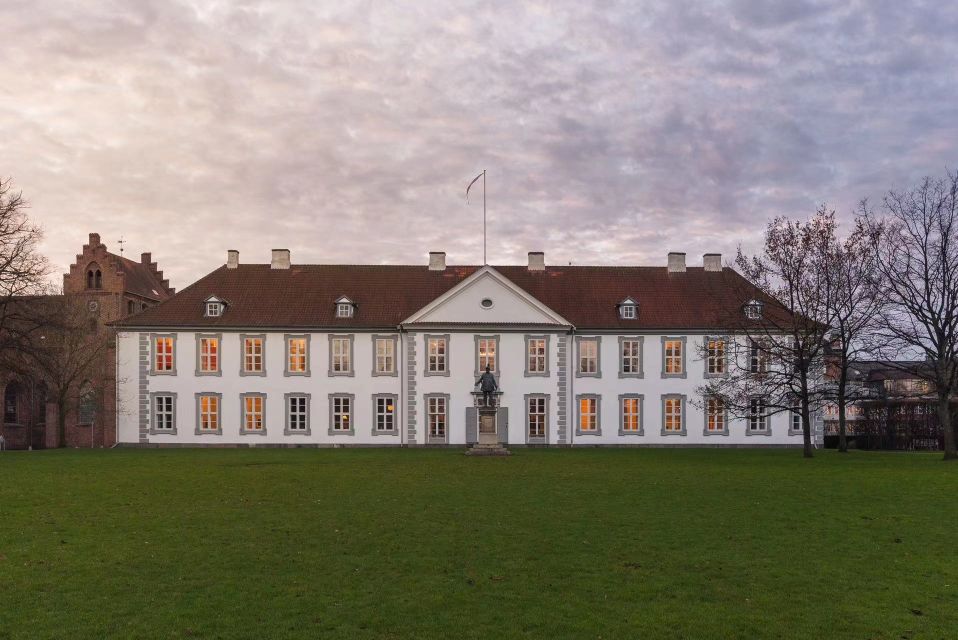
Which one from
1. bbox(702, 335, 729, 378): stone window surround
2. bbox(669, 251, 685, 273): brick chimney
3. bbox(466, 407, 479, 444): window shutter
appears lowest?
bbox(466, 407, 479, 444): window shutter

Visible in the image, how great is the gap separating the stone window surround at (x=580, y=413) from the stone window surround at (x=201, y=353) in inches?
760

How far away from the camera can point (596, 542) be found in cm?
1276

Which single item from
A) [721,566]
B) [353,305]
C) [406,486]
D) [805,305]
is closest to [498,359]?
[353,305]

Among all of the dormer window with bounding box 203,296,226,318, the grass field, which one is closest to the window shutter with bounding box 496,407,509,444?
the dormer window with bounding box 203,296,226,318

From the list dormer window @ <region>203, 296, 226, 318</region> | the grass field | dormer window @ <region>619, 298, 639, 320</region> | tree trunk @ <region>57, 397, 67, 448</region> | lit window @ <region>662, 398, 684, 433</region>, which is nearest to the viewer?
the grass field

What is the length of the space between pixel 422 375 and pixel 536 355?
6231mm

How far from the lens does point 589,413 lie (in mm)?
44594

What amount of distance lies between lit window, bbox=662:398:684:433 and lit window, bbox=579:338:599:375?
429 cm

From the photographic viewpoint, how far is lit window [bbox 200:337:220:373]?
44156 millimetres

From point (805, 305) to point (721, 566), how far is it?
25412mm

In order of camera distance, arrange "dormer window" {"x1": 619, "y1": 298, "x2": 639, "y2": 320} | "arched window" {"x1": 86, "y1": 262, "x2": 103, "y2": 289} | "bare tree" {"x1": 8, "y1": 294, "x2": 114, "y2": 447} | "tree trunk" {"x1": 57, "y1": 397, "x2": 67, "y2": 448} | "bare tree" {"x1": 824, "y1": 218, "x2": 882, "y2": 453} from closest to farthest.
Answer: "bare tree" {"x1": 824, "y1": 218, "x2": 882, "y2": 453}, "dormer window" {"x1": 619, "y1": 298, "x2": 639, "y2": 320}, "bare tree" {"x1": 8, "y1": 294, "x2": 114, "y2": 447}, "tree trunk" {"x1": 57, "y1": 397, "x2": 67, "y2": 448}, "arched window" {"x1": 86, "y1": 262, "x2": 103, "y2": 289}

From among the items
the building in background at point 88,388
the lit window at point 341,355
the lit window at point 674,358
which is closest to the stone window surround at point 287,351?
the lit window at point 341,355

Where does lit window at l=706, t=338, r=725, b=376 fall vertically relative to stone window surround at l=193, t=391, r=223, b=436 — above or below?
above

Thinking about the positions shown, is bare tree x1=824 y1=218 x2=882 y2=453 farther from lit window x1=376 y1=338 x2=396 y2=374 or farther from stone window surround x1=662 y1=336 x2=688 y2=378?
lit window x1=376 y1=338 x2=396 y2=374
